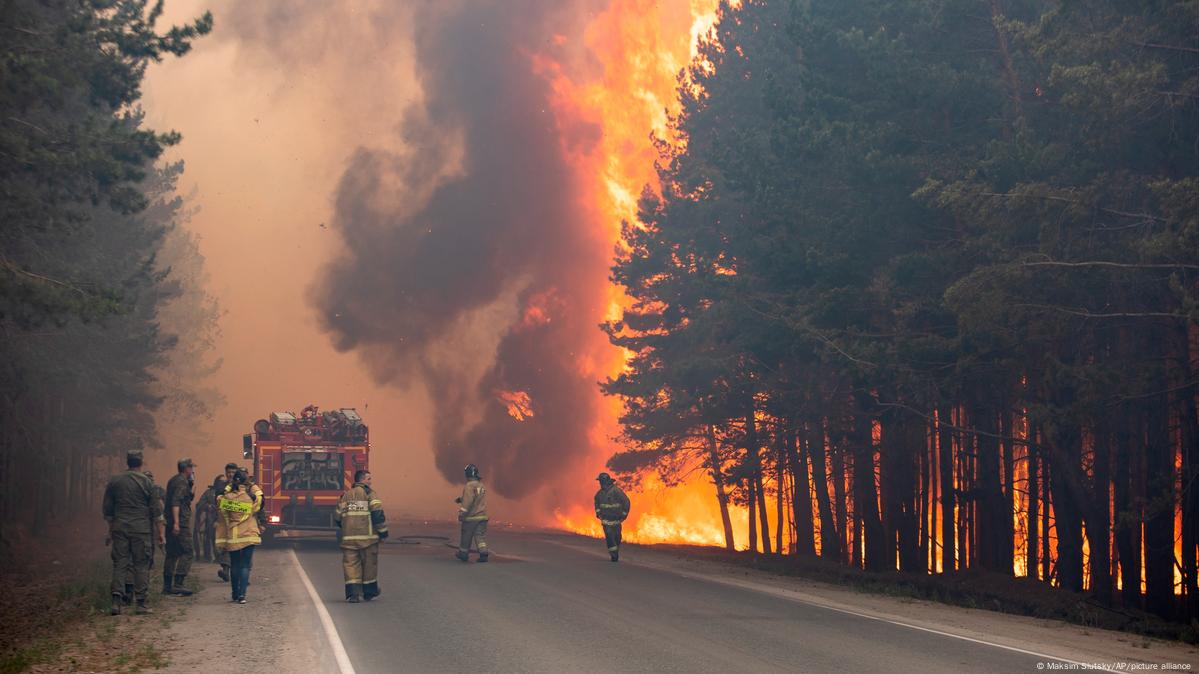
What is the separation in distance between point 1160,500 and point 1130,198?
4931 millimetres

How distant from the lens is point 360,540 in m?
16.1

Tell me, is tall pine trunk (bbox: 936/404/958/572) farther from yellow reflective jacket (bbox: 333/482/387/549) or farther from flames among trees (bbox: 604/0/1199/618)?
yellow reflective jacket (bbox: 333/482/387/549)

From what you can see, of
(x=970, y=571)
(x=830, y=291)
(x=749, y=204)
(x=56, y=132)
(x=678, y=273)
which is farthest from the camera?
(x=678, y=273)

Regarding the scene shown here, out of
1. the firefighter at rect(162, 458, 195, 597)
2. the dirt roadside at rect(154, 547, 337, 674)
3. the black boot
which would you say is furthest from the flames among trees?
the black boot

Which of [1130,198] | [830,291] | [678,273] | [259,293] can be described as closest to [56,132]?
[830,291]

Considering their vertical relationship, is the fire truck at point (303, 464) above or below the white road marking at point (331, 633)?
above

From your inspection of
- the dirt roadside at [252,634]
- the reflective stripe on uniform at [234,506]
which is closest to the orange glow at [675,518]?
the dirt roadside at [252,634]

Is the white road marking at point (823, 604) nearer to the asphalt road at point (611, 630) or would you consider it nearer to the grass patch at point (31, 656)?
the asphalt road at point (611, 630)

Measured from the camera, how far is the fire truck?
90.9ft

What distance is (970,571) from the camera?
25.4 metres

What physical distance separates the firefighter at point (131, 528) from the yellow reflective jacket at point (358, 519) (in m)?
2.38

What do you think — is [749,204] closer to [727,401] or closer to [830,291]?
[727,401]

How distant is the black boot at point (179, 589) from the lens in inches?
687

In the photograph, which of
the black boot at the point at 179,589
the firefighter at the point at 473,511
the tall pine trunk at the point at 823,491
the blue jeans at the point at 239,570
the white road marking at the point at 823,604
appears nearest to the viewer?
the white road marking at the point at 823,604
